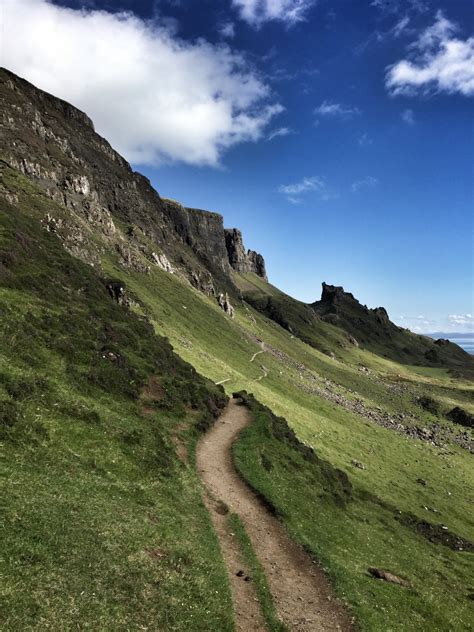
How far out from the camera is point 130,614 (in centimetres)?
1562

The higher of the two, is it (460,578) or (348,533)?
(348,533)

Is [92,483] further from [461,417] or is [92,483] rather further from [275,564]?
[461,417]

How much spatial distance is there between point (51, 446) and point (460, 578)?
37.0 meters

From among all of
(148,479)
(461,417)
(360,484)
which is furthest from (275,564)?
(461,417)

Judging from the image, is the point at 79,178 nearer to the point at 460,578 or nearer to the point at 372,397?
the point at 372,397

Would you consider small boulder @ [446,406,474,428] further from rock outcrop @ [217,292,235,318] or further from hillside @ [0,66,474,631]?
rock outcrop @ [217,292,235,318]

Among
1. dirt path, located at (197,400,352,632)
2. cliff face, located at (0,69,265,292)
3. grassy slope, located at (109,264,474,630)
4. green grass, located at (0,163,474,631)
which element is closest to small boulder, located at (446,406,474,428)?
grassy slope, located at (109,264,474,630)

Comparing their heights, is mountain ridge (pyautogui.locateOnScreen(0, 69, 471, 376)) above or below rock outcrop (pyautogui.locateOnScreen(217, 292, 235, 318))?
above

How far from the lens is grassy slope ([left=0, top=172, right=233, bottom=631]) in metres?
15.7

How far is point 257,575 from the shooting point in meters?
22.3

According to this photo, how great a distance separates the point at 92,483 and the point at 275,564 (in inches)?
492

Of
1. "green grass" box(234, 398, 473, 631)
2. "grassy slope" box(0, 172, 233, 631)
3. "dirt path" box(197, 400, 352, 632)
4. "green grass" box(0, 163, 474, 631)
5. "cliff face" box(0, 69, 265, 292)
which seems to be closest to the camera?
"grassy slope" box(0, 172, 233, 631)

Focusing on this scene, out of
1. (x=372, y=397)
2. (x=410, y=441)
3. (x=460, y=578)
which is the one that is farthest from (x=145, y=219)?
(x=460, y=578)

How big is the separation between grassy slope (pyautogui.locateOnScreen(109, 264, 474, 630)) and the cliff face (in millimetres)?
20402
